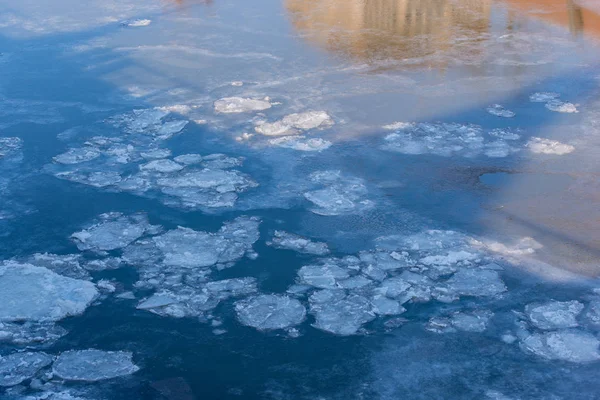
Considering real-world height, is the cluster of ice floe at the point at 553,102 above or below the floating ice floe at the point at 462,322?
above

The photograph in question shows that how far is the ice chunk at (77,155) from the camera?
7.29 meters

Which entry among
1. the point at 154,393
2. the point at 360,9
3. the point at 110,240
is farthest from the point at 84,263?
the point at 360,9

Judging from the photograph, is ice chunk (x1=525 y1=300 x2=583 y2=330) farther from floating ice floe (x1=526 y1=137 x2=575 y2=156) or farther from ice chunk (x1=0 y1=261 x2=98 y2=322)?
ice chunk (x1=0 y1=261 x2=98 y2=322)

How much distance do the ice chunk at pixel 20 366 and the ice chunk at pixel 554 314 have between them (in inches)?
127

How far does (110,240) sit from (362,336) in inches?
92.6

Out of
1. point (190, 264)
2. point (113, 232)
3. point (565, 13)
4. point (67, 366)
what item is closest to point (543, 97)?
point (565, 13)

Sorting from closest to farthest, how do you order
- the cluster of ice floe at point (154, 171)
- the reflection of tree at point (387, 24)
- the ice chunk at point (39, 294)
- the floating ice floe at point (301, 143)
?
the ice chunk at point (39, 294)
the cluster of ice floe at point (154, 171)
the floating ice floe at point (301, 143)
the reflection of tree at point (387, 24)

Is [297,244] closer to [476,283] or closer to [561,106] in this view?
[476,283]

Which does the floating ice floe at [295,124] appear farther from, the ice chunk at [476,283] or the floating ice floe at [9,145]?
the ice chunk at [476,283]

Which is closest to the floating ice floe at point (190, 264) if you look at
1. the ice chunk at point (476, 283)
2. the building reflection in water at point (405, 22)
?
the ice chunk at point (476, 283)

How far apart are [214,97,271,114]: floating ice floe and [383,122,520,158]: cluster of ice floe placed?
1.57 m

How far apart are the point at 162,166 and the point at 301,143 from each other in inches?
57.8

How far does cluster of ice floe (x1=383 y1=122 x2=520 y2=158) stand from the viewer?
288 inches

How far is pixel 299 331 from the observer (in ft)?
15.8
